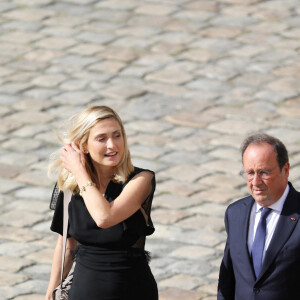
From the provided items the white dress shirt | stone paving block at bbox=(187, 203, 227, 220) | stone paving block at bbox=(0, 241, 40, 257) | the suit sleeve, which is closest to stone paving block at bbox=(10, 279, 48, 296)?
stone paving block at bbox=(0, 241, 40, 257)

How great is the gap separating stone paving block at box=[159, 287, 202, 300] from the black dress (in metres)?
1.81

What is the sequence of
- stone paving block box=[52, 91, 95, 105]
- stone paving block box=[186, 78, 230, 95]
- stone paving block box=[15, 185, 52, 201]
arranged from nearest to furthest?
stone paving block box=[15, 185, 52, 201], stone paving block box=[52, 91, 95, 105], stone paving block box=[186, 78, 230, 95]

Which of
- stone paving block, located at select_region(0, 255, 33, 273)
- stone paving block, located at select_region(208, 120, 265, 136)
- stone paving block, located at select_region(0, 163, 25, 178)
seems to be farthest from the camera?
stone paving block, located at select_region(208, 120, 265, 136)

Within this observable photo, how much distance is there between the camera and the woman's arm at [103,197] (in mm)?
4609

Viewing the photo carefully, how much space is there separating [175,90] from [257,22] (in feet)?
6.92

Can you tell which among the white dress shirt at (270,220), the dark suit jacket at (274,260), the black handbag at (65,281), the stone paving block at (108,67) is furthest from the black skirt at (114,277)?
the stone paving block at (108,67)

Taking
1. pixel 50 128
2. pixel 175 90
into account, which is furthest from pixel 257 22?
pixel 50 128

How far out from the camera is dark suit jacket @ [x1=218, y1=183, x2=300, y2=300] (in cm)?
427

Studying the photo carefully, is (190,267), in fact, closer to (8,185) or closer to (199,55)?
(8,185)

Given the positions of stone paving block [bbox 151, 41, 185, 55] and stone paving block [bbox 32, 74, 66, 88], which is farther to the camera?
stone paving block [bbox 151, 41, 185, 55]

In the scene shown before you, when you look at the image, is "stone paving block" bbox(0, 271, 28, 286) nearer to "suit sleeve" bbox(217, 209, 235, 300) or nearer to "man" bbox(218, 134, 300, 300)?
"suit sleeve" bbox(217, 209, 235, 300)

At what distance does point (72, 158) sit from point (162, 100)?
17.8 ft

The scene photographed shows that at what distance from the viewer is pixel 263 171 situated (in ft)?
13.9

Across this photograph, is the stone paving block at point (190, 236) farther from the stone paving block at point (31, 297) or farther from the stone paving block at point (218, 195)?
the stone paving block at point (31, 297)
